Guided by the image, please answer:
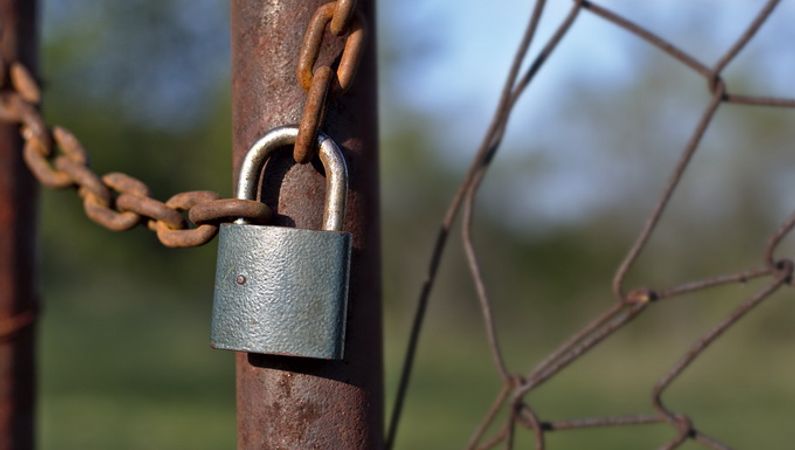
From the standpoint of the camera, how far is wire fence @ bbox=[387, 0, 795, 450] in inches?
36.3

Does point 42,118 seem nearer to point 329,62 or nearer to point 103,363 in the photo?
point 329,62

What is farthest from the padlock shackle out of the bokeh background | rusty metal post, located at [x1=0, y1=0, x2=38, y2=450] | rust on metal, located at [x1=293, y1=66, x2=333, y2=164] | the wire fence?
the bokeh background

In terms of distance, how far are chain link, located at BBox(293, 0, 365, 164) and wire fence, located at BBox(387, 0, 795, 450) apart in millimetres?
288

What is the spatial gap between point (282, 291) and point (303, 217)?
0.23 ft

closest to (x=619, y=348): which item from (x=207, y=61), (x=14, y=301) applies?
(x=207, y=61)

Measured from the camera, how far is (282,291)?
2.11 ft

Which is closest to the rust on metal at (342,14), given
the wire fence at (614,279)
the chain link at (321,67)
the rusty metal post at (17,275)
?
the chain link at (321,67)

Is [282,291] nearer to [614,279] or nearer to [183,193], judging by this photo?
[183,193]

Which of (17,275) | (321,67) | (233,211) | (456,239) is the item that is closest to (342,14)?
(321,67)

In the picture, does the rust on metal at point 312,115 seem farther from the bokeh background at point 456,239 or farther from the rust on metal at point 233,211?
the bokeh background at point 456,239

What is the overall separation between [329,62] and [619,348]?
14.8m

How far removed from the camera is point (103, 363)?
11.5m

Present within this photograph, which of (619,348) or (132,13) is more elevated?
(132,13)

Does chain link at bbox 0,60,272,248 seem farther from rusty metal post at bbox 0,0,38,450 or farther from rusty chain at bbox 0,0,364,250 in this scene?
rusty metal post at bbox 0,0,38,450
